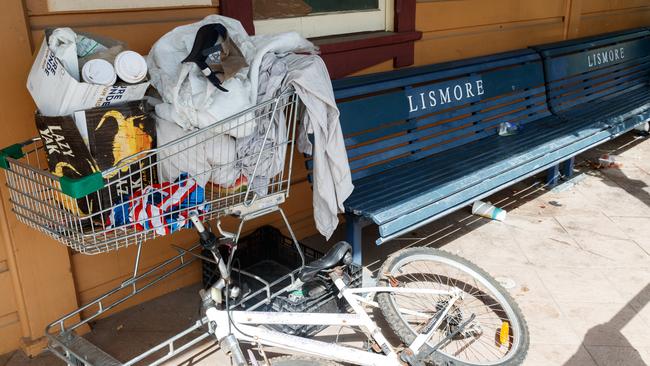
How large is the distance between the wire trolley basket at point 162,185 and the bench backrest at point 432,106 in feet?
4.13

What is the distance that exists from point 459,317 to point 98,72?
2.08 meters

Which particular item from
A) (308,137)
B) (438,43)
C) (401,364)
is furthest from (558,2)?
(401,364)

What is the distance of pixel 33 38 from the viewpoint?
118 inches

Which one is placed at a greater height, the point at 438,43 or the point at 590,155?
the point at 438,43

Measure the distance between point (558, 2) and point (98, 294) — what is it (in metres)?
5.32

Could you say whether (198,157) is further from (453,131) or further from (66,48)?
(453,131)

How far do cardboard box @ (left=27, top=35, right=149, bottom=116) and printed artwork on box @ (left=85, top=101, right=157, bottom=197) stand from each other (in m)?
0.04

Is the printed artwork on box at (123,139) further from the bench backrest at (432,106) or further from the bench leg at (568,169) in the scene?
the bench leg at (568,169)

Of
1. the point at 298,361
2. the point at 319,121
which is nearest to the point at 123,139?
the point at 319,121

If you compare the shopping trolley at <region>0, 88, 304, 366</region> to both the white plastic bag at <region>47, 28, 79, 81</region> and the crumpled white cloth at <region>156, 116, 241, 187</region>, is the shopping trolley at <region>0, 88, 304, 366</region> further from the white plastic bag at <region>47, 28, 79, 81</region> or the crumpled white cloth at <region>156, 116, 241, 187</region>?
the white plastic bag at <region>47, 28, 79, 81</region>

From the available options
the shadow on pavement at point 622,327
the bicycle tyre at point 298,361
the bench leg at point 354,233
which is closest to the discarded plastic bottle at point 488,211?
the shadow on pavement at point 622,327

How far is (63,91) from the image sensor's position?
231 cm

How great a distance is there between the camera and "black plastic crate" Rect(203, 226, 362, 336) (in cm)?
311

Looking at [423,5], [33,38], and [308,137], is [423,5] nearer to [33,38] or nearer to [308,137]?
[308,137]
